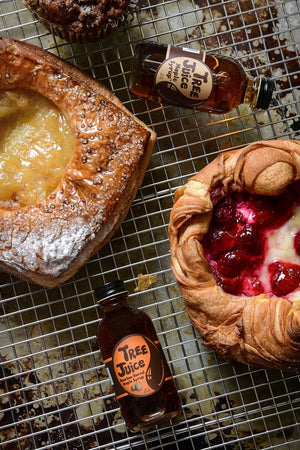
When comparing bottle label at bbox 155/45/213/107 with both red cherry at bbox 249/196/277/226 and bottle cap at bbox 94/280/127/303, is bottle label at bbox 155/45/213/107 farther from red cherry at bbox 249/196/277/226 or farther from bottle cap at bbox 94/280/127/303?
bottle cap at bbox 94/280/127/303

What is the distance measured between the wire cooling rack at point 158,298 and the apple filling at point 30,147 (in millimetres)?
301

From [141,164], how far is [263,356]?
2.70 feet

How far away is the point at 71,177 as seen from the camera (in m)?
1.94

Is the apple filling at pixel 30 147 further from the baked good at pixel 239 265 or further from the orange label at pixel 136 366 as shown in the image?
the orange label at pixel 136 366

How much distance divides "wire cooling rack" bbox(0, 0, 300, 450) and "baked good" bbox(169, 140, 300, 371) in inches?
11.6

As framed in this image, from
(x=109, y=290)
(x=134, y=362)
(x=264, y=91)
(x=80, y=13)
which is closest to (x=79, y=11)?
(x=80, y=13)

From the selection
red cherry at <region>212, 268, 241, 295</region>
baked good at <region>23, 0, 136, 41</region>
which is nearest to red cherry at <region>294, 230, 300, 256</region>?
red cherry at <region>212, 268, 241, 295</region>

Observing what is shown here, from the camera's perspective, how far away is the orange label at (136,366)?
1.92 m

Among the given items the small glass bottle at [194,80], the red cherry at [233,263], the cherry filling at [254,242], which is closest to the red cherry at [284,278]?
the cherry filling at [254,242]

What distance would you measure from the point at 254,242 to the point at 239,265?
0.31ft

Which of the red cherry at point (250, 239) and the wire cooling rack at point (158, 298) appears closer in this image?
the red cherry at point (250, 239)

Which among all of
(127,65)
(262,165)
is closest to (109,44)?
(127,65)

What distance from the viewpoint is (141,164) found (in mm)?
2035

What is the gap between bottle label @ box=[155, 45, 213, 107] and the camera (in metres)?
1.93
